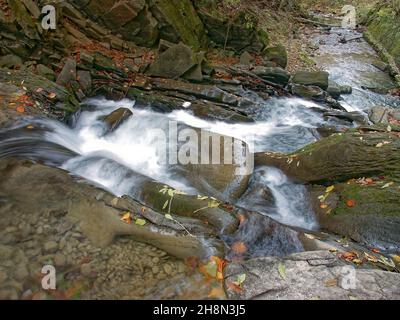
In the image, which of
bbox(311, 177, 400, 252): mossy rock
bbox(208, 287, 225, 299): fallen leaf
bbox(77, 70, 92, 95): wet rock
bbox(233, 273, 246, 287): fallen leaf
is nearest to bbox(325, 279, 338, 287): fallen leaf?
bbox(233, 273, 246, 287): fallen leaf

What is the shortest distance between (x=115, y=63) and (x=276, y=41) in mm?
8546

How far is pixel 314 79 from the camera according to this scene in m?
12.0

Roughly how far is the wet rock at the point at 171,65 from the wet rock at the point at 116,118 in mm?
2009

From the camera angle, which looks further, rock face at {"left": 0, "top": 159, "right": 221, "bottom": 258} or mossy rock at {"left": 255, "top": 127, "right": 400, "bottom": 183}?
mossy rock at {"left": 255, "top": 127, "right": 400, "bottom": 183}

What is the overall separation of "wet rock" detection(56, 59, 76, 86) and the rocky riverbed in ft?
0.10

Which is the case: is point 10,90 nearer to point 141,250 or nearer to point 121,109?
point 121,109

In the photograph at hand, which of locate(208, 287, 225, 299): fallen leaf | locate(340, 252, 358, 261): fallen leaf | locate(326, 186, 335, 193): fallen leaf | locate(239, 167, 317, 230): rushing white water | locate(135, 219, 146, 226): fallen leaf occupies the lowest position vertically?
locate(239, 167, 317, 230): rushing white water

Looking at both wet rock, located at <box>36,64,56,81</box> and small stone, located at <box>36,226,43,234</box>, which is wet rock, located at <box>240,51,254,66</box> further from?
small stone, located at <box>36,226,43,234</box>

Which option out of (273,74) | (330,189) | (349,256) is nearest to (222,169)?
(330,189)

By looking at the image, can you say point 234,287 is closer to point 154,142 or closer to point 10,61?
point 154,142

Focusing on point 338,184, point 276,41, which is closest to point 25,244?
point 338,184

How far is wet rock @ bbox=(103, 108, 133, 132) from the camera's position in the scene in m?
8.02

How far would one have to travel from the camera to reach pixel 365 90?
43.7 feet
